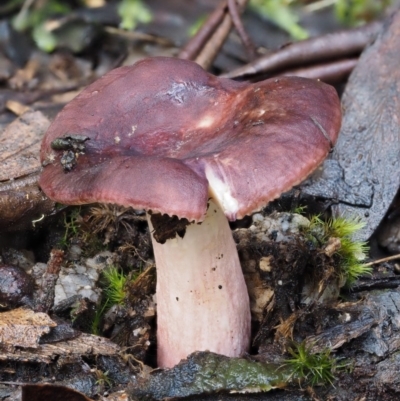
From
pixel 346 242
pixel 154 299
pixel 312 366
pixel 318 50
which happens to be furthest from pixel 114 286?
pixel 318 50

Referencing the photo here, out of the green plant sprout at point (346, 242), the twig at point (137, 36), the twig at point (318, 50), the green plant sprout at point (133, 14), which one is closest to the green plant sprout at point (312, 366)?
the green plant sprout at point (346, 242)

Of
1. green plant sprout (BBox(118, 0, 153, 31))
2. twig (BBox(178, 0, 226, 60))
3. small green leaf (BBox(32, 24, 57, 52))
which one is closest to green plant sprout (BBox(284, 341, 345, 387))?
twig (BBox(178, 0, 226, 60))

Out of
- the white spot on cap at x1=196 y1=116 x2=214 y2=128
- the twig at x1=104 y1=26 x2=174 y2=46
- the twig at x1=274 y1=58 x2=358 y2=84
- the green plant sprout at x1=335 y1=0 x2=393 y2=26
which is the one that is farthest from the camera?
the green plant sprout at x1=335 y1=0 x2=393 y2=26

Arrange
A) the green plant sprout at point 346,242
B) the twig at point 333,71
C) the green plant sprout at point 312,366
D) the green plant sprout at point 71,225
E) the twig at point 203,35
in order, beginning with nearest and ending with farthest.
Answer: the green plant sprout at point 312,366 < the green plant sprout at point 346,242 < the green plant sprout at point 71,225 < the twig at point 333,71 < the twig at point 203,35

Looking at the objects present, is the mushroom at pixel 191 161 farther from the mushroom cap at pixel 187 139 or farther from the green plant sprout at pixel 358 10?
the green plant sprout at pixel 358 10

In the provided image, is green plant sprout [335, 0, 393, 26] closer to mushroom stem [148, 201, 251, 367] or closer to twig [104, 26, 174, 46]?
twig [104, 26, 174, 46]

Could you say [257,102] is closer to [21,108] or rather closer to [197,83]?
[197,83]

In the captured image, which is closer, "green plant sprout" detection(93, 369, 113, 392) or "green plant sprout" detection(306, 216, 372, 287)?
"green plant sprout" detection(93, 369, 113, 392)
